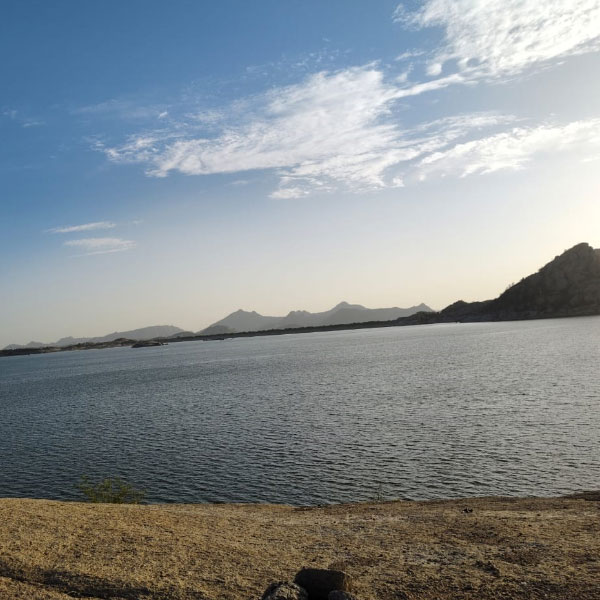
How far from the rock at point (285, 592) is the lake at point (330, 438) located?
2020cm

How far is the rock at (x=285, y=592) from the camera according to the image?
42.5 feet

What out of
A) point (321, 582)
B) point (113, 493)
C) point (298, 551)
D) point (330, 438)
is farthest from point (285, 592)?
point (330, 438)

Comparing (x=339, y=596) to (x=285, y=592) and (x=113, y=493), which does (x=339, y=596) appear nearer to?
(x=285, y=592)

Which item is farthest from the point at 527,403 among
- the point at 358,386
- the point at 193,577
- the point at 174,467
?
the point at 193,577

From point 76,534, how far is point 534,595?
1722 cm

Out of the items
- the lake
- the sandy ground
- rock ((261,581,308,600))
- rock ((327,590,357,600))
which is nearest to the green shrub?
the lake

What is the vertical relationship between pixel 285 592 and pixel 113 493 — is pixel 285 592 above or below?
above

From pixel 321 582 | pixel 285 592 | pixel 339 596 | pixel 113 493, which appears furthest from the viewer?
pixel 113 493

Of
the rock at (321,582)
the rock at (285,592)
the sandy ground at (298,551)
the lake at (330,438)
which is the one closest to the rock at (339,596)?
the rock at (321,582)

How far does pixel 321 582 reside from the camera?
13797 mm

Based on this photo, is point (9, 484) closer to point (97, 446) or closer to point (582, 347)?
point (97, 446)

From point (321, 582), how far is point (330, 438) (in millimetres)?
36104

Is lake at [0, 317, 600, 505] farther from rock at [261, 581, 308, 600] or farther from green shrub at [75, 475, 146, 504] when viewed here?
rock at [261, 581, 308, 600]

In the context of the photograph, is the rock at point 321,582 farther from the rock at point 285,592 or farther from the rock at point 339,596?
the rock at point 285,592
